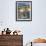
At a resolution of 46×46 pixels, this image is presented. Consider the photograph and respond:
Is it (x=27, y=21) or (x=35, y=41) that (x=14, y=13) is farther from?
(x=35, y=41)

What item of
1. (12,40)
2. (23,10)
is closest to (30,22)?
(23,10)

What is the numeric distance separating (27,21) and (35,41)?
581mm

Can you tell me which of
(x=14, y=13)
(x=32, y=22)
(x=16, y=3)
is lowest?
(x=32, y=22)

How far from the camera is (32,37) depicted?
303 cm

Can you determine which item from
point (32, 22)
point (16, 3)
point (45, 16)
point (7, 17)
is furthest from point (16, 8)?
point (45, 16)

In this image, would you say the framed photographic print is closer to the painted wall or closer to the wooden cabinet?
the painted wall

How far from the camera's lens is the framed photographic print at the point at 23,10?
3.05 metres

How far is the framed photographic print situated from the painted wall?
84 millimetres

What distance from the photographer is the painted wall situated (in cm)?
304

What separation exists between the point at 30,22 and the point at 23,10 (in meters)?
0.38

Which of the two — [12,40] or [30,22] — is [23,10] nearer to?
[30,22]

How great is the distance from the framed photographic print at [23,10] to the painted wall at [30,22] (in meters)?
0.08

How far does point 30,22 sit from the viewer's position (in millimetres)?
3055

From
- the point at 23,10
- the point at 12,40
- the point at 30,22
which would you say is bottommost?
the point at 12,40
